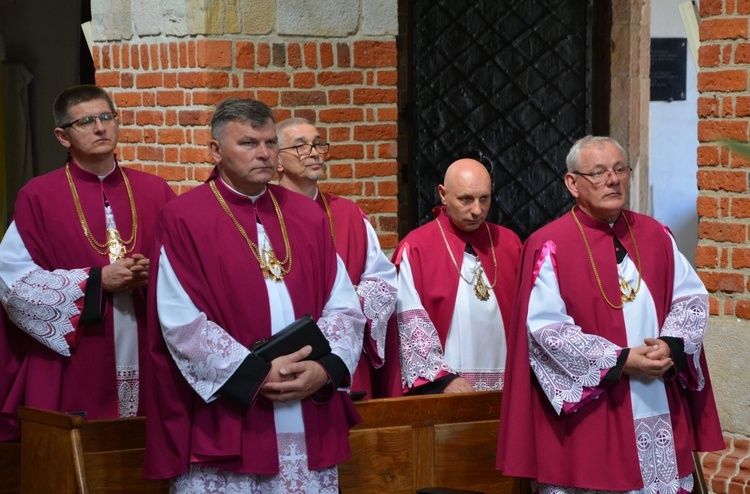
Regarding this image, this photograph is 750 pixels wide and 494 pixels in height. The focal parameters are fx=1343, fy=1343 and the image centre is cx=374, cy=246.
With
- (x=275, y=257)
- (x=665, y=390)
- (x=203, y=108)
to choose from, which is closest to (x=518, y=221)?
(x=203, y=108)

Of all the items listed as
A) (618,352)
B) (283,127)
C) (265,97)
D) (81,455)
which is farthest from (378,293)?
(265,97)

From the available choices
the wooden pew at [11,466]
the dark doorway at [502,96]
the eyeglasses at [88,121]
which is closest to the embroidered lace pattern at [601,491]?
the wooden pew at [11,466]

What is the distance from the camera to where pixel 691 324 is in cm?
493

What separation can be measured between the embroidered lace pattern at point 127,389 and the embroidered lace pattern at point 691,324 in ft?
6.71

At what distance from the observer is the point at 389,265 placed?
570 cm

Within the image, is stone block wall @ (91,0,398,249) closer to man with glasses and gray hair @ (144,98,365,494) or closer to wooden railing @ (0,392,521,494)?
wooden railing @ (0,392,521,494)

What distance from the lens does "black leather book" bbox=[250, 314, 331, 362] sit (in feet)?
13.8

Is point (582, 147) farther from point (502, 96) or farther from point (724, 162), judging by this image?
point (502, 96)

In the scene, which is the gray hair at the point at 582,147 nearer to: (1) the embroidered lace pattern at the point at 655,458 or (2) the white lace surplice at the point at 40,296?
(1) the embroidered lace pattern at the point at 655,458

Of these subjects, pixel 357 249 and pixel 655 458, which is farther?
pixel 357 249

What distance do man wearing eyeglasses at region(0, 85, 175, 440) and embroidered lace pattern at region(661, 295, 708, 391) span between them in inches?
77.3

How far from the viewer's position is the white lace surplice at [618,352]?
474 cm

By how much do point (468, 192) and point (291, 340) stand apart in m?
1.92

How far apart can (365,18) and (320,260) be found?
2821 millimetres
